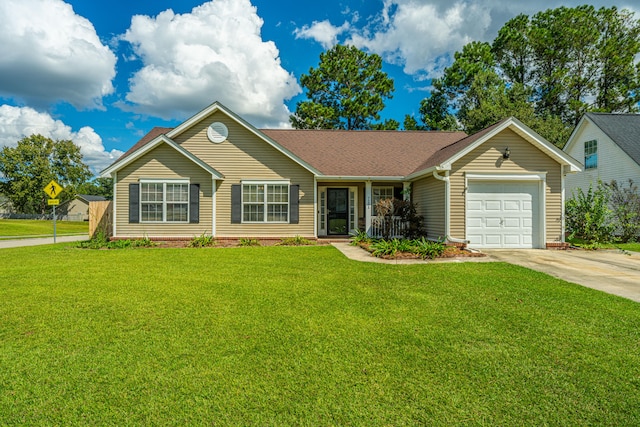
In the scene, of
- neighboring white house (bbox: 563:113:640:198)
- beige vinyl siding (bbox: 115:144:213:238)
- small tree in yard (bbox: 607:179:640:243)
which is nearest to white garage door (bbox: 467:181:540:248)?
small tree in yard (bbox: 607:179:640:243)

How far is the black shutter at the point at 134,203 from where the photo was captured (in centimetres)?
1264

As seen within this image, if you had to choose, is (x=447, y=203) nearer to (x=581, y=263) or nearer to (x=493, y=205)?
(x=493, y=205)

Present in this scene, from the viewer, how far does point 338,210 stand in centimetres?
1516

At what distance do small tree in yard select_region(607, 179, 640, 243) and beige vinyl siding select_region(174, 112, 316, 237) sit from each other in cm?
1305

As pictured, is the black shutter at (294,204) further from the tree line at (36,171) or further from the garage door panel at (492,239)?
the tree line at (36,171)

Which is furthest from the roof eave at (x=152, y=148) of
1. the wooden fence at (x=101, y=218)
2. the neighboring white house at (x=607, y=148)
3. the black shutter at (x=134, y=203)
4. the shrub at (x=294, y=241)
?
the neighboring white house at (x=607, y=148)

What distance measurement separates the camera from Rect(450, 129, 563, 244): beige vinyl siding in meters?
11.2

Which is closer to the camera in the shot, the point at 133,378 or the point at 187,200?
the point at 133,378

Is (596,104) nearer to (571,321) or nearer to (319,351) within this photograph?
(571,321)

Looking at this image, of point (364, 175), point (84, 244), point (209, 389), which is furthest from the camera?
point (364, 175)

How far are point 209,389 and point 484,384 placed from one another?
7.68 feet

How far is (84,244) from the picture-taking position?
41.4 ft

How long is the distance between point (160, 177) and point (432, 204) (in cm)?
986

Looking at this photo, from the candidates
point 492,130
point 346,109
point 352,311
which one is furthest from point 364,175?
point 346,109
